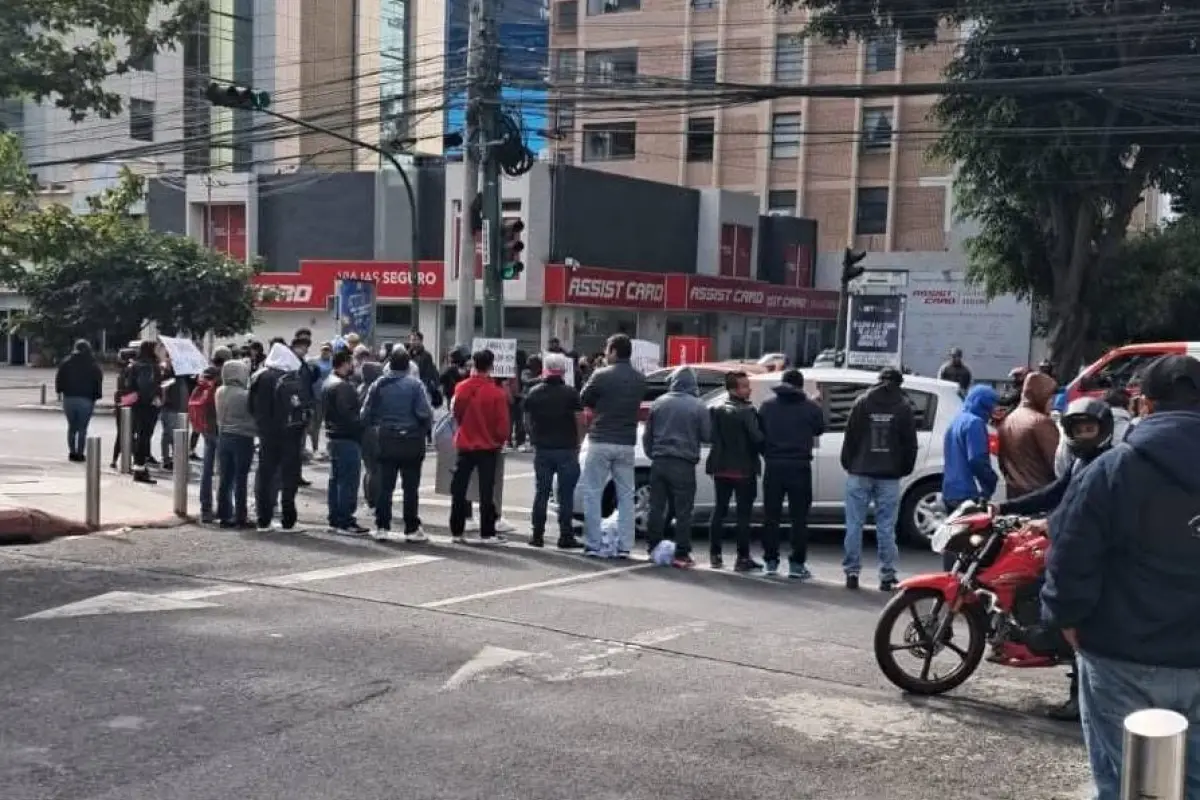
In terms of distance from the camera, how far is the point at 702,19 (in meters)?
58.7

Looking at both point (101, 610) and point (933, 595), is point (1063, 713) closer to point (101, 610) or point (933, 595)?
point (933, 595)

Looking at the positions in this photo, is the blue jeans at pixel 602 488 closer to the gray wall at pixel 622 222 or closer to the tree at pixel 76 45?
the tree at pixel 76 45

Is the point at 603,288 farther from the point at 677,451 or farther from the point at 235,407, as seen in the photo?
the point at 677,451

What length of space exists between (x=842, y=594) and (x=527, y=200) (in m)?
28.1

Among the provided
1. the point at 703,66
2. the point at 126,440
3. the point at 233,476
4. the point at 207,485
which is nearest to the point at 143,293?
the point at 126,440

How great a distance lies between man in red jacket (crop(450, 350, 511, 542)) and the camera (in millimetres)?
12680

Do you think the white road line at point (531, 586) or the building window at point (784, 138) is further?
the building window at point (784, 138)

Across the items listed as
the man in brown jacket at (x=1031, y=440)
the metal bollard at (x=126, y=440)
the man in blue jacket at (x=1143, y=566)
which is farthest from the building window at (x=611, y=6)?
the man in blue jacket at (x=1143, y=566)

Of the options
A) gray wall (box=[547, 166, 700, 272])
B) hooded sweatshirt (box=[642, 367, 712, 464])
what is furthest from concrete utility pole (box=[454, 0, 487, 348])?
gray wall (box=[547, 166, 700, 272])

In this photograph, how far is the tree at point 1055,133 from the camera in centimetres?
2547

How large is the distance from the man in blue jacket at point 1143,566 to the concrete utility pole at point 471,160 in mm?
16557

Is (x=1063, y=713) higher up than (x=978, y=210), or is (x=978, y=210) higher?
(x=978, y=210)

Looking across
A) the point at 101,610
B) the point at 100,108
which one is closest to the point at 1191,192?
the point at 100,108

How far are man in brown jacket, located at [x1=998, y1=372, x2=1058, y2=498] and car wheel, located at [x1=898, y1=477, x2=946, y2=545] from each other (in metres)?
3.64
